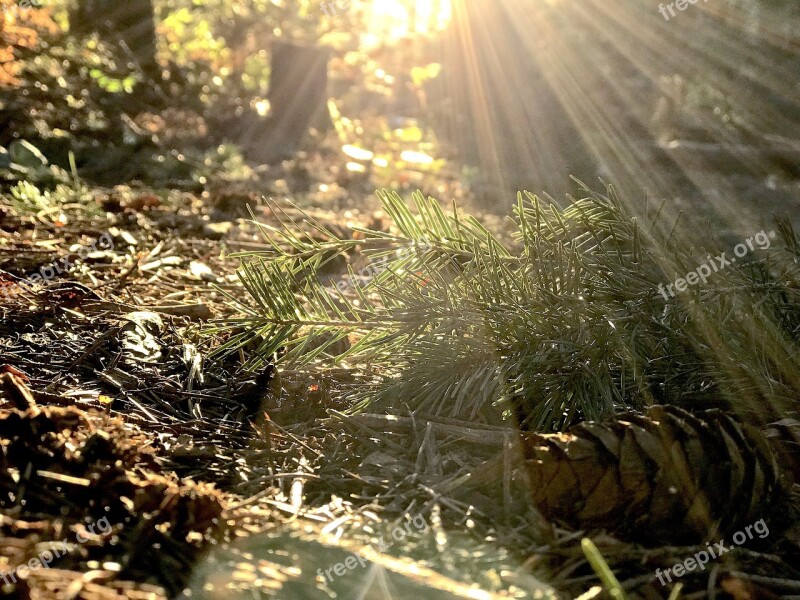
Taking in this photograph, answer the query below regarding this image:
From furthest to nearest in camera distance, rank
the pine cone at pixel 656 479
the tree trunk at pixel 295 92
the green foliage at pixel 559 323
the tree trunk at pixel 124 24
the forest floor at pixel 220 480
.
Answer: the tree trunk at pixel 124 24 → the tree trunk at pixel 295 92 → the green foliage at pixel 559 323 → the pine cone at pixel 656 479 → the forest floor at pixel 220 480

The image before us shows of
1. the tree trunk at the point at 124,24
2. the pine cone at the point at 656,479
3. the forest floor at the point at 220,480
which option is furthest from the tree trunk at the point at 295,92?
the pine cone at the point at 656,479

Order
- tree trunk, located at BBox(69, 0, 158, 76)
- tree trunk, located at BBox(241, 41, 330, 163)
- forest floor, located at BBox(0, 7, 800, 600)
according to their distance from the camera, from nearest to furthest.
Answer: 1. forest floor, located at BBox(0, 7, 800, 600)
2. tree trunk, located at BBox(241, 41, 330, 163)
3. tree trunk, located at BBox(69, 0, 158, 76)

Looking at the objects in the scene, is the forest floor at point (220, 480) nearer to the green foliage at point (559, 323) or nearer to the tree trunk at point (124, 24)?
the green foliage at point (559, 323)

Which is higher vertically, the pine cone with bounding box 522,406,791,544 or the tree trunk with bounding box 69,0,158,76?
the tree trunk with bounding box 69,0,158,76

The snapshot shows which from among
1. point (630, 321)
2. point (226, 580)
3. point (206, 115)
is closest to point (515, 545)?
point (226, 580)

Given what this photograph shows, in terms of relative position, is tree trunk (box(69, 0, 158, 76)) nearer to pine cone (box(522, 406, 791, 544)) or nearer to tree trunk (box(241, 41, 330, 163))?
tree trunk (box(241, 41, 330, 163))

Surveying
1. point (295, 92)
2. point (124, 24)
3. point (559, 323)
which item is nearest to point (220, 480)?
point (559, 323)

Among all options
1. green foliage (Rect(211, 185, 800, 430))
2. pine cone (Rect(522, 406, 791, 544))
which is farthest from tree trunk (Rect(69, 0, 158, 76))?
pine cone (Rect(522, 406, 791, 544))
